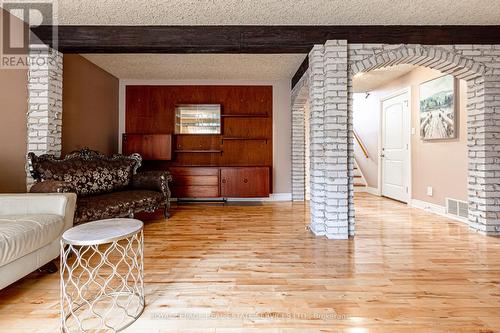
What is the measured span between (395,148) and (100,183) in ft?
17.9

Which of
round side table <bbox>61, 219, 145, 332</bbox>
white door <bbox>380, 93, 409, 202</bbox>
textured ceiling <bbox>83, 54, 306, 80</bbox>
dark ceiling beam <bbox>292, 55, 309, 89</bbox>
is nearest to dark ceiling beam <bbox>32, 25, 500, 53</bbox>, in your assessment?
dark ceiling beam <bbox>292, 55, 309, 89</bbox>

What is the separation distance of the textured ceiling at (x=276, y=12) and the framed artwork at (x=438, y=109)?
108 centimetres

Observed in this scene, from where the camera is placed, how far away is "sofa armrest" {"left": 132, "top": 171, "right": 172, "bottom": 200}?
4.07 m

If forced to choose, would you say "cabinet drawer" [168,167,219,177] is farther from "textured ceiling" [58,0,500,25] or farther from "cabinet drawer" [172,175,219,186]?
"textured ceiling" [58,0,500,25]

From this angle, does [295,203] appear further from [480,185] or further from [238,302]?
[238,302]

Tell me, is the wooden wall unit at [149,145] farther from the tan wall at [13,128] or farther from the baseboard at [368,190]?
the baseboard at [368,190]

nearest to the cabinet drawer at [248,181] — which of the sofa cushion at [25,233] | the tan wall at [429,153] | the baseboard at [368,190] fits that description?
the tan wall at [429,153]


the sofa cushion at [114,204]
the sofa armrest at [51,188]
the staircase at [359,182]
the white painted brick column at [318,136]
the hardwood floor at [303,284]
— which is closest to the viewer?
the hardwood floor at [303,284]

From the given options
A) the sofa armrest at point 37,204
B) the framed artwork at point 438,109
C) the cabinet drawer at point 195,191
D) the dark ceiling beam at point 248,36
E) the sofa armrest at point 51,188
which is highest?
the dark ceiling beam at point 248,36

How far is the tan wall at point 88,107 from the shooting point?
158 inches

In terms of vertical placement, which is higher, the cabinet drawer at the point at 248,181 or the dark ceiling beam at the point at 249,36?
the dark ceiling beam at the point at 249,36

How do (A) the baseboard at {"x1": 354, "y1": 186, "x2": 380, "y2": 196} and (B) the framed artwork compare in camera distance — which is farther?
(A) the baseboard at {"x1": 354, "y1": 186, "x2": 380, "y2": 196}

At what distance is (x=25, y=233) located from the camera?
5.75ft

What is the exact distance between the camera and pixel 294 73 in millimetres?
5184
